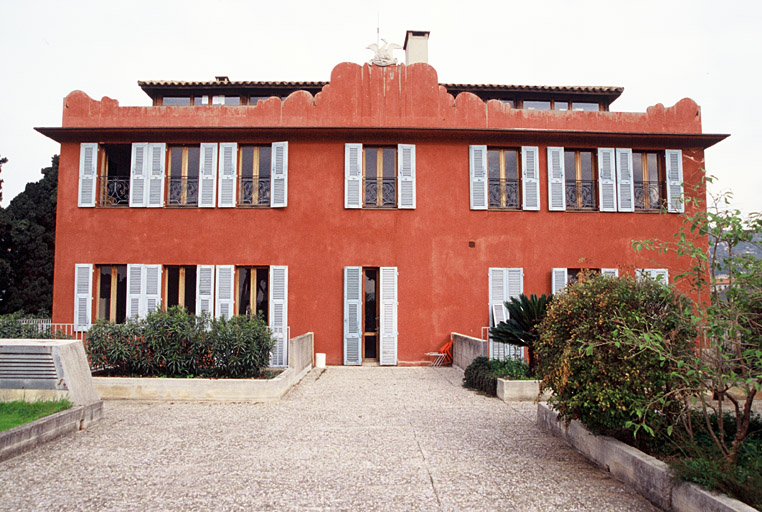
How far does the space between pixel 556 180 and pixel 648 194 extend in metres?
2.36

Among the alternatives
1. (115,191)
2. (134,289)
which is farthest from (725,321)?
(115,191)

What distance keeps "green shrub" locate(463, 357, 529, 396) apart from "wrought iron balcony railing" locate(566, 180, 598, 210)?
5.24m

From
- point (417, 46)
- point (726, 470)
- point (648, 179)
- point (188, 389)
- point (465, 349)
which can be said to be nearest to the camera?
point (726, 470)

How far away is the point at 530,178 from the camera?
512 inches

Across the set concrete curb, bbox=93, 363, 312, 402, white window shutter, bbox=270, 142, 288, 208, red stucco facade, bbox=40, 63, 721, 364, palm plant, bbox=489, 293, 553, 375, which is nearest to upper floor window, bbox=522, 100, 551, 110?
red stucco facade, bbox=40, 63, 721, 364

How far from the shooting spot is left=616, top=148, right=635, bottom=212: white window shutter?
1307 cm

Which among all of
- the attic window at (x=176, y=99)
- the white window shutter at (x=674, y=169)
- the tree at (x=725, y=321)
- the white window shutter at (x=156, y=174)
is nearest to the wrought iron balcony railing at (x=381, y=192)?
the white window shutter at (x=156, y=174)

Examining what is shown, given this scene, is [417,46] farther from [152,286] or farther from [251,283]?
[152,286]

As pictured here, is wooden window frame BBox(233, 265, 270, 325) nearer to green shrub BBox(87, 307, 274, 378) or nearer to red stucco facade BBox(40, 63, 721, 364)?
red stucco facade BBox(40, 63, 721, 364)

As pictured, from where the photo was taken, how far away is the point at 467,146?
42.9 ft

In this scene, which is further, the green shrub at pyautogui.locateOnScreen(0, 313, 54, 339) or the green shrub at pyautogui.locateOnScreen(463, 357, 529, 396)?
the green shrub at pyautogui.locateOnScreen(0, 313, 54, 339)

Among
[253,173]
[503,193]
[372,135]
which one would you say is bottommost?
[503,193]

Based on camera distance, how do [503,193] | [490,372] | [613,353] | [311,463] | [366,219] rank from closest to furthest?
[613,353] → [311,463] → [490,372] → [366,219] → [503,193]

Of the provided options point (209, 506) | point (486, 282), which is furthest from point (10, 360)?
point (486, 282)
